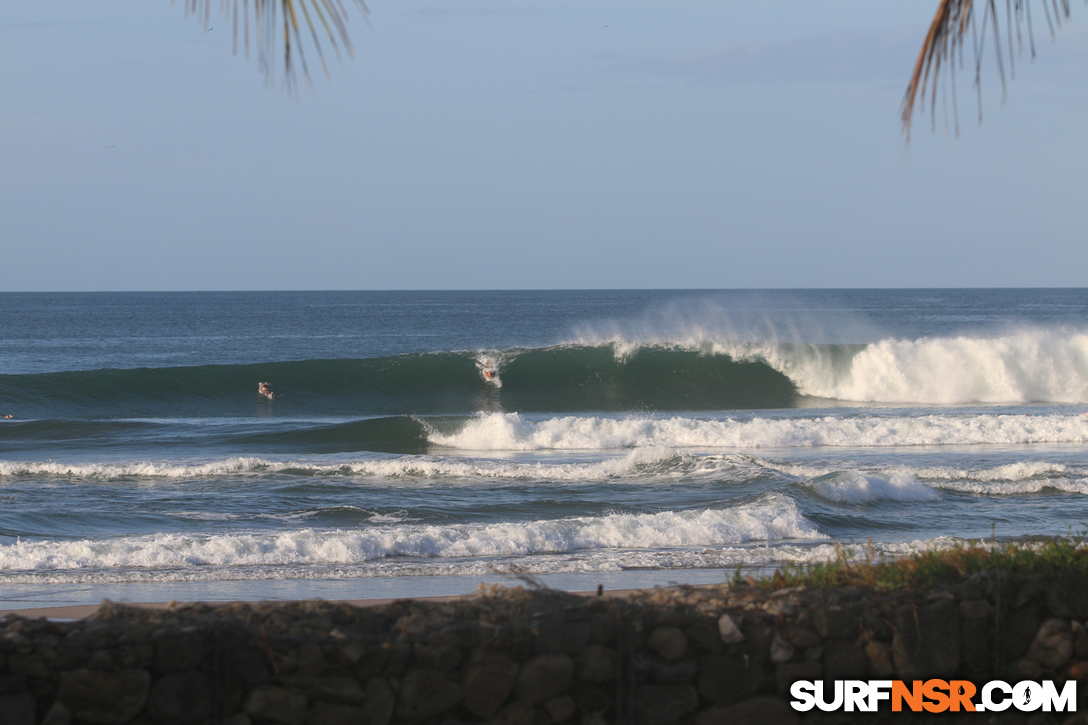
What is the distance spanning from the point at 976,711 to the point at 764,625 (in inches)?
40.9

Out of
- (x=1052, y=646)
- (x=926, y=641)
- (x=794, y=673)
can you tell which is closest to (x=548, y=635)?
(x=794, y=673)

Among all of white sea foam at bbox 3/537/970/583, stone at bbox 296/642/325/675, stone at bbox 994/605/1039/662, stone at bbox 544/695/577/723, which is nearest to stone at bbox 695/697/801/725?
stone at bbox 544/695/577/723

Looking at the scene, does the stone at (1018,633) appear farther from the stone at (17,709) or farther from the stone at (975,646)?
the stone at (17,709)

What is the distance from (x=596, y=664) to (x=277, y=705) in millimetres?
1282

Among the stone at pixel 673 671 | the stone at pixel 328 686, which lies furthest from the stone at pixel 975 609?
the stone at pixel 328 686

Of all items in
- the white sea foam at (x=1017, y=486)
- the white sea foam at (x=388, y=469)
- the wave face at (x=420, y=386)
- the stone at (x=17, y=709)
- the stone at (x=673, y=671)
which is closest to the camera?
the stone at (x=17, y=709)

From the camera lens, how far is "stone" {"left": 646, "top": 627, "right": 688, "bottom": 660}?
151 inches

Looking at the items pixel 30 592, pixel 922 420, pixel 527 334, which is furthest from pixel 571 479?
pixel 527 334

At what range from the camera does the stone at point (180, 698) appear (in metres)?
3.55

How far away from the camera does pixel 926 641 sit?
3.95 meters

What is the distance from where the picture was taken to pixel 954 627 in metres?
3.97

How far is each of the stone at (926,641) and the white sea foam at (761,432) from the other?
1314 centimetres

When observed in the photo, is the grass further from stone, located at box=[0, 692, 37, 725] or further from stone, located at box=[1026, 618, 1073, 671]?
stone, located at box=[0, 692, 37, 725]

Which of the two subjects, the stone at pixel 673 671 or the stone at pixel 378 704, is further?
the stone at pixel 673 671
